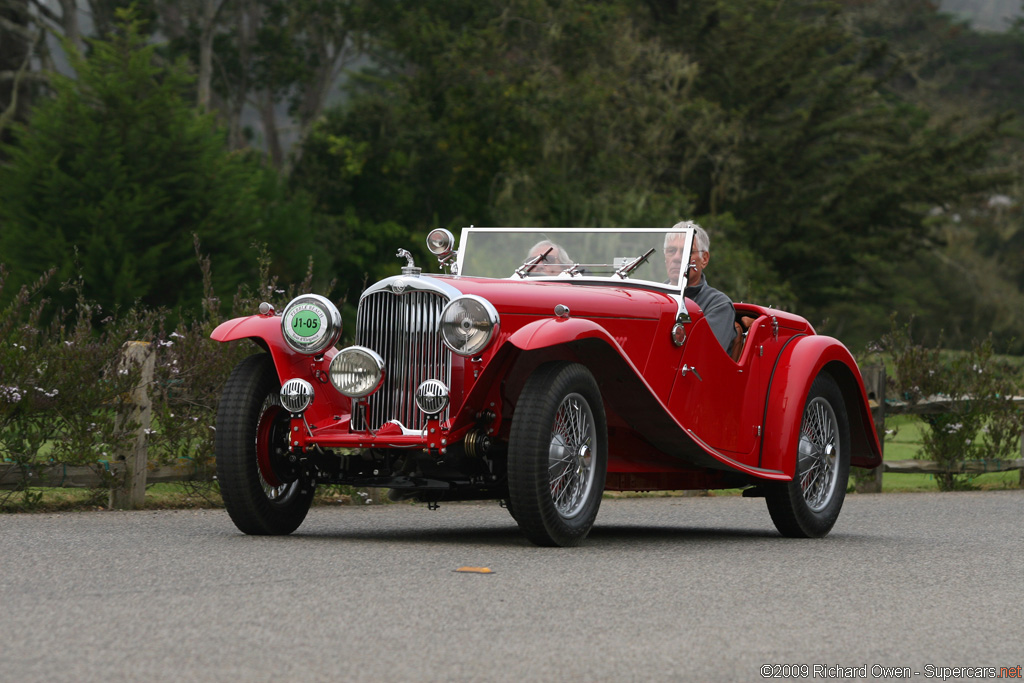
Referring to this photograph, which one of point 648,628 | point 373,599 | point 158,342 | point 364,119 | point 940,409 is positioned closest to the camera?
point 648,628

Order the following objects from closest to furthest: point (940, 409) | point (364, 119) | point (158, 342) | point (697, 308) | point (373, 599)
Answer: point (373, 599) → point (697, 308) → point (158, 342) → point (940, 409) → point (364, 119)

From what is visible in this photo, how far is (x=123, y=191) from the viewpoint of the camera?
29.6 metres

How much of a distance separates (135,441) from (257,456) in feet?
6.93

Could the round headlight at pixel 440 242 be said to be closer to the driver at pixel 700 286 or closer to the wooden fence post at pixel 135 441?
the driver at pixel 700 286

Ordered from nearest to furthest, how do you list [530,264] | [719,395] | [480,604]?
1. [480,604]
2. [719,395]
3. [530,264]

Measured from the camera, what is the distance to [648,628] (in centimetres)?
524

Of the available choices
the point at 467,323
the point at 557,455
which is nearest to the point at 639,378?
the point at 557,455

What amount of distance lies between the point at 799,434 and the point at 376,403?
2.86m

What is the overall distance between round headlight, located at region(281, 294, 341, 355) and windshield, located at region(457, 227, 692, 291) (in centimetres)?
144

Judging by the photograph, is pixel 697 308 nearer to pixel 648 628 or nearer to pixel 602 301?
pixel 602 301

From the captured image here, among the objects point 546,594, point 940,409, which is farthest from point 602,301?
→ point 940,409

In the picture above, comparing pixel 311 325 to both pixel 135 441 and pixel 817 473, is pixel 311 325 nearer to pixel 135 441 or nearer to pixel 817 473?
pixel 135 441

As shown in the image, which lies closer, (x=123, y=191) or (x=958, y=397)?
(x=958, y=397)

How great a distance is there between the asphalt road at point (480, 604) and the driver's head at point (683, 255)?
1.57 metres
